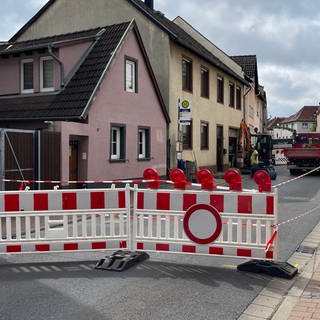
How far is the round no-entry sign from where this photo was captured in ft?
20.2

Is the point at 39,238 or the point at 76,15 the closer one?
the point at 39,238

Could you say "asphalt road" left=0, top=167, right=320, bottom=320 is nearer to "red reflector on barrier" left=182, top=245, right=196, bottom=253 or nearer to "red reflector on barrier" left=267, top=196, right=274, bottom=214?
"red reflector on barrier" left=182, top=245, right=196, bottom=253

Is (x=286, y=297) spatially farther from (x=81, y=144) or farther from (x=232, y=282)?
(x=81, y=144)

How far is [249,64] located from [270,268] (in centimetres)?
3828

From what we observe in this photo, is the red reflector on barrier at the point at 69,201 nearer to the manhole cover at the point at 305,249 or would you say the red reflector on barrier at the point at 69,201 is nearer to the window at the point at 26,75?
the manhole cover at the point at 305,249

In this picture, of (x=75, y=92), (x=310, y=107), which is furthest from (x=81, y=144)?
(x=310, y=107)

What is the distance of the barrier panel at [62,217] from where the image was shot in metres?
6.45

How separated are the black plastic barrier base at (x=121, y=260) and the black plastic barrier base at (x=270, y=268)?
55.9 inches

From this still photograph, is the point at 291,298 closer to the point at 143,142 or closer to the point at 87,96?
the point at 87,96

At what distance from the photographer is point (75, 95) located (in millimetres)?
15867

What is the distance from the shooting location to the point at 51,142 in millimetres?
13883

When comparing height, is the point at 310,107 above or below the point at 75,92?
above

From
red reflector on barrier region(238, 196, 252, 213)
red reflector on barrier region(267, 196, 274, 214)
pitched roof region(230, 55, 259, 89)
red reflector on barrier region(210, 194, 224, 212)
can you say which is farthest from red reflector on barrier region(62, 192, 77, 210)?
pitched roof region(230, 55, 259, 89)

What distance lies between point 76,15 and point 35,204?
19.0 meters
